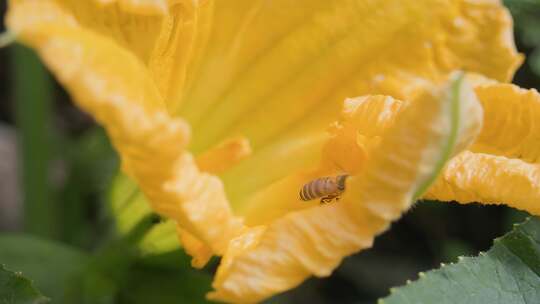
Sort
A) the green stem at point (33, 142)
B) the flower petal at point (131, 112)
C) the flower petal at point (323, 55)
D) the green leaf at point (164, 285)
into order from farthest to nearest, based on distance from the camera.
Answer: the green stem at point (33, 142) → the green leaf at point (164, 285) → the flower petal at point (323, 55) → the flower petal at point (131, 112)

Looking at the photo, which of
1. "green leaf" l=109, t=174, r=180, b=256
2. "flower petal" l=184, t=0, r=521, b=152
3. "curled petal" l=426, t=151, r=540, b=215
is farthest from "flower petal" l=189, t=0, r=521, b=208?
"curled petal" l=426, t=151, r=540, b=215

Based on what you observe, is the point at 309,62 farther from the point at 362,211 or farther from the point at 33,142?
the point at 33,142

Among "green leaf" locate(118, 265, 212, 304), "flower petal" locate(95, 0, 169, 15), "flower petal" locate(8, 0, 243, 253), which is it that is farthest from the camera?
"green leaf" locate(118, 265, 212, 304)

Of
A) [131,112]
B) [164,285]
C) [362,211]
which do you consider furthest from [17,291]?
[164,285]

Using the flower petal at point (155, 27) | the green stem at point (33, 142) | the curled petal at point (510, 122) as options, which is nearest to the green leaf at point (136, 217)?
the flower petal at point (155, 27)

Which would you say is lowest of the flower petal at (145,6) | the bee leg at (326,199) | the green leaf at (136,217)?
the green leaf at (136,217)

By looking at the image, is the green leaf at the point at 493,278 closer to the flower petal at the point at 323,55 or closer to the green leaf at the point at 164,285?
the flower petal at the point at 323,55

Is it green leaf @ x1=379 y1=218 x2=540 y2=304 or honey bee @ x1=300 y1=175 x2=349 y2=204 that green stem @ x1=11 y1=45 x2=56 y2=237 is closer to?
honey bee @ x1=300 y1=175 x2=349 y2=204

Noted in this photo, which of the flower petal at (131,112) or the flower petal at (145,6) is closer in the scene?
the flower petal at (131,112)
